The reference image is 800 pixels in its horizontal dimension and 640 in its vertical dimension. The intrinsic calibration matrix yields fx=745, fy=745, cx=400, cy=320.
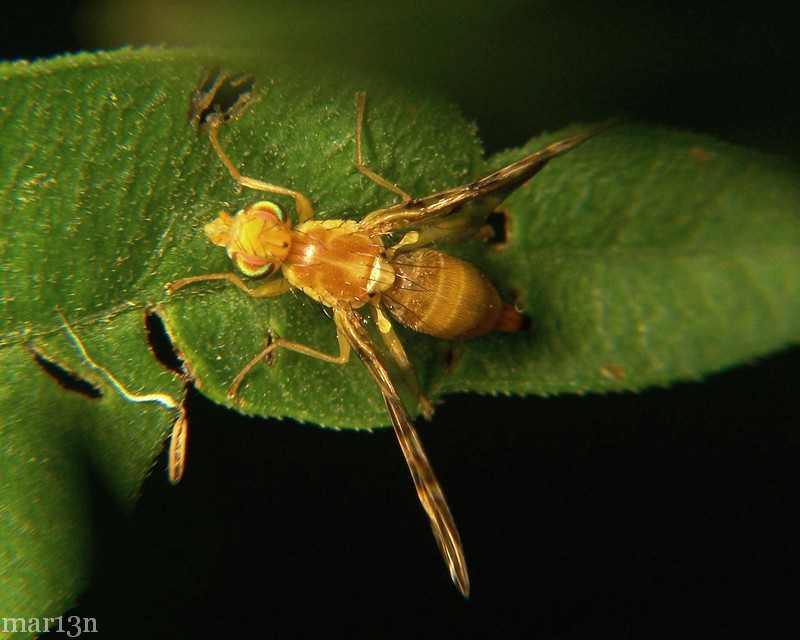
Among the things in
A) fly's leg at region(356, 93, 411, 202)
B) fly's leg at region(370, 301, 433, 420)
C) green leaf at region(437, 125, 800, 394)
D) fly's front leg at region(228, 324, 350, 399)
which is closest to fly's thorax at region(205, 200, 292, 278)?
fly's front leg at region(228, 324, 350, 399)

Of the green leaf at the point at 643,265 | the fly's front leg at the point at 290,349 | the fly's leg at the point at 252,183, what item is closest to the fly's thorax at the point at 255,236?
the fly's leg at the point at 252,183

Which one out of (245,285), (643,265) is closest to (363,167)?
(245,285)

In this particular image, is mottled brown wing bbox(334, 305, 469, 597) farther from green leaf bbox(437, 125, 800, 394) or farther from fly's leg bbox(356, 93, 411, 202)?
fly's leg bbox(356, 93, 411, 202)

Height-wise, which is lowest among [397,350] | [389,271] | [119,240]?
[397,350]

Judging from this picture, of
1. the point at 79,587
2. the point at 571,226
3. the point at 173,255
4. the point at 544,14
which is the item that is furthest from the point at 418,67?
the point at 79,587

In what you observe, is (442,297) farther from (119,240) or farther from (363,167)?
(119,240)
